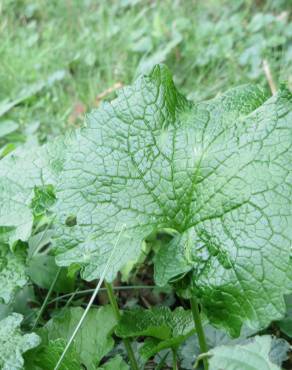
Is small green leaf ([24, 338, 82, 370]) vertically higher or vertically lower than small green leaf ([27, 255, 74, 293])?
lower

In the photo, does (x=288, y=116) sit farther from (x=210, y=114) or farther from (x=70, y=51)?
(x=70, y=51)

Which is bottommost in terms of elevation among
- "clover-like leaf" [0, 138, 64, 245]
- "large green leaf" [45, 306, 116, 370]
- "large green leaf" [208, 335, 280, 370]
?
"large green leaf" [208, 335, 280, 370]

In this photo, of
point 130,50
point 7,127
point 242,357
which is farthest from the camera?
point 130,50

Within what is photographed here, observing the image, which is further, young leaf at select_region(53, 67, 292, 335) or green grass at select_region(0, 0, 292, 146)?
green grass at select_region(0, 0, 292, 146)

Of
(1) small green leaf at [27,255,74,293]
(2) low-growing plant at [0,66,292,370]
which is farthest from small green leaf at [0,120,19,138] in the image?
(2) low-growing plant at [0,66,292,370]

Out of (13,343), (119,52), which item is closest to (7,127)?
(119,52)

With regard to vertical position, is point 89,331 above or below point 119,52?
below

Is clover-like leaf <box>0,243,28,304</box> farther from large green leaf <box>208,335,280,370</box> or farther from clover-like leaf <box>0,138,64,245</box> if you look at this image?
large green leaf <box>208,335,280,370</box>

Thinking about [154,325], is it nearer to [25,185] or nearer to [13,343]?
[13,343]
